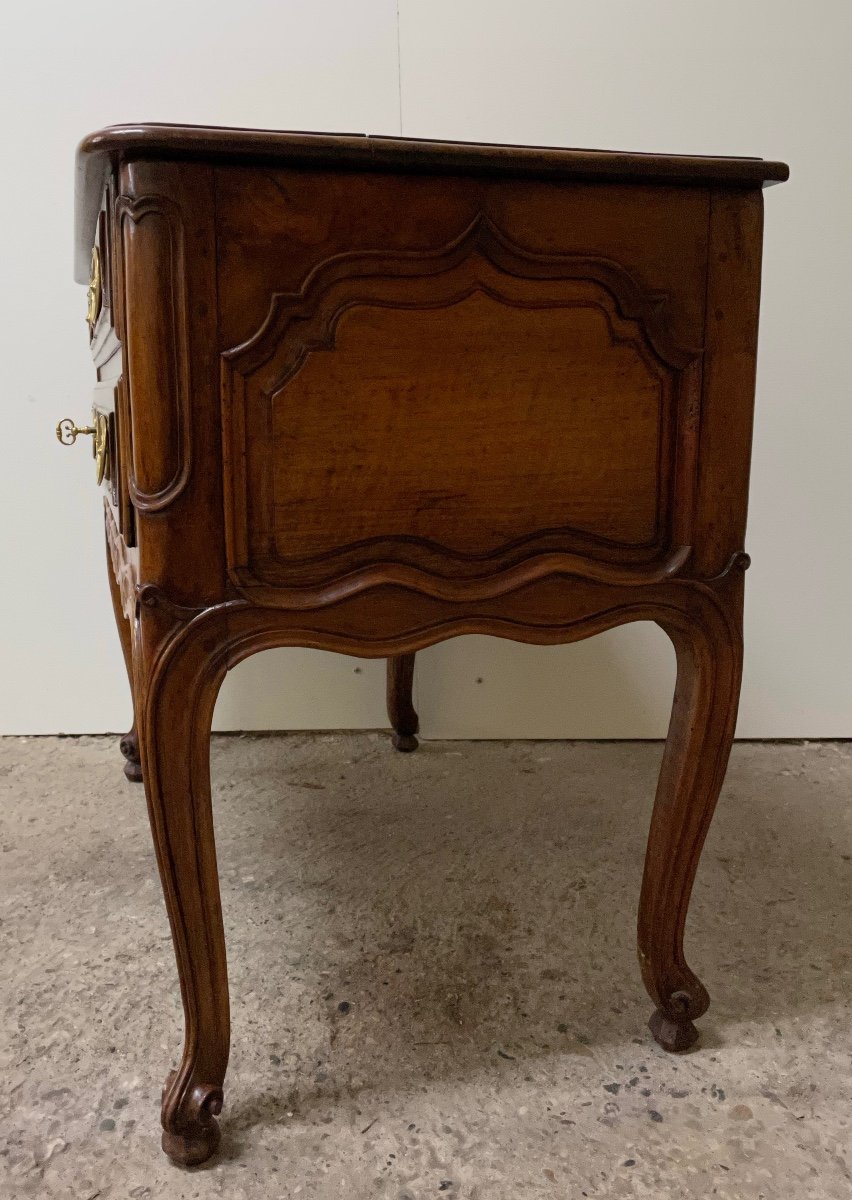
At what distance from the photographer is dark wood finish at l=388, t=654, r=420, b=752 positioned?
Result: 1841mm

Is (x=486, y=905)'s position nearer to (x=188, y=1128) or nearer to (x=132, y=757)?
(x=188, y=1128)

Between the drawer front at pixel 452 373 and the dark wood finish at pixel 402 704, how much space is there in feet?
3.10

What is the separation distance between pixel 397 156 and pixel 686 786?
69cm

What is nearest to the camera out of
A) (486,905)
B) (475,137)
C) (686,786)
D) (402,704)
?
(686,786)

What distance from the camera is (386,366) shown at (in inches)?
33.0

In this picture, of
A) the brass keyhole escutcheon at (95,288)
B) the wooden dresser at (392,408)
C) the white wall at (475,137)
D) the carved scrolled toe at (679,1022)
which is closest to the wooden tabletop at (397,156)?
the wooden dresser at (392,408)

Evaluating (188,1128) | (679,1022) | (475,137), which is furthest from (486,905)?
(475,137)


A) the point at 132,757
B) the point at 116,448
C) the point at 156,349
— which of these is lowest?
the point at 132,757

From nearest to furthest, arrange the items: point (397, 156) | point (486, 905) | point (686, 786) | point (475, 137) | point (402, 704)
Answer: point (397, 156) < point (686, 786) < point (486, 905) < point (475, 137) < point (402, 704)

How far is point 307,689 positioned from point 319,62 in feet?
3.88

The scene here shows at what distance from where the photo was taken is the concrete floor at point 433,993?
880 mm

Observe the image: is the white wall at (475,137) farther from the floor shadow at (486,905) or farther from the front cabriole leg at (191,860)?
the front cabriole leg at (191,860)

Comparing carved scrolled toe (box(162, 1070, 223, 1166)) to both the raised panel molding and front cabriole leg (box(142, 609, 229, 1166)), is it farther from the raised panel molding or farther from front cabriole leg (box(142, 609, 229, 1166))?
the raised panel molding

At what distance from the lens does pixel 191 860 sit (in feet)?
2.93
